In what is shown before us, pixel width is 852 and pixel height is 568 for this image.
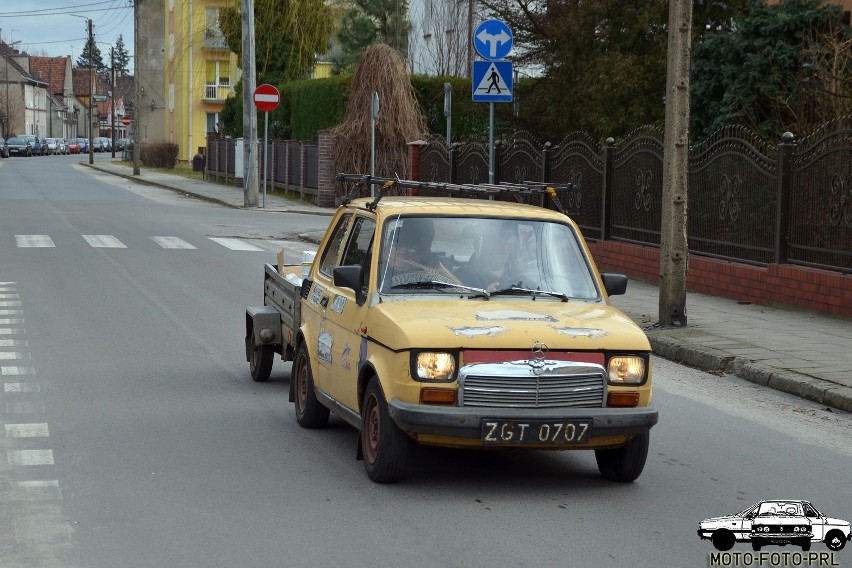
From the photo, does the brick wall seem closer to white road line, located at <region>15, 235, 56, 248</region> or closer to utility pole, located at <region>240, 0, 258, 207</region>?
white road line, located at <region>15, 235, 56, 248</region>

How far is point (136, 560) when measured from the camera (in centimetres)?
576

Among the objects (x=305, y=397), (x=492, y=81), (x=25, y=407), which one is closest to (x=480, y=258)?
(x=305, y=397)

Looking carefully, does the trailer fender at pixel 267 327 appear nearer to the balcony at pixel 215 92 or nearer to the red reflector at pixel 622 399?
the red reflector at pixel 622 399

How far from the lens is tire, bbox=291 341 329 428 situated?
8.66 m

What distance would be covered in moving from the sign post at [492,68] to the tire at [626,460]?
9505mm

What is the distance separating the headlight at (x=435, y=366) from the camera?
22.7 feet

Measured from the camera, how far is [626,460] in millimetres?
7305

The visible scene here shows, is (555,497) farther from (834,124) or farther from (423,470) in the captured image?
(834,124)

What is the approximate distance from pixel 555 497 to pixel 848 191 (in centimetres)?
847

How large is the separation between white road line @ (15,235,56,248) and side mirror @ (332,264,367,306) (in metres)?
15.7

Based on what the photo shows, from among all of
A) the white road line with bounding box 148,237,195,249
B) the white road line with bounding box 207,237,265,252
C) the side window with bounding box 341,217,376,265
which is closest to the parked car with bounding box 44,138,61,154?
the white road line with bounding box 207,237,265,252

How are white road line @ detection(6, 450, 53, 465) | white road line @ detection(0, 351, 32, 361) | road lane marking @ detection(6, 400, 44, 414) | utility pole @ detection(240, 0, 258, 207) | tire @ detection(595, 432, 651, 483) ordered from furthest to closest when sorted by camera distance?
utility pole @ detection(240, 0, 258, 207)
white road line @ detection(0, 351, 32, 361)
road lane marking @ detection(6, 400, 44, 414)
white road line @ detection(6, 450, 53, 465)
tire @ detection(595, 432, 651, 483)

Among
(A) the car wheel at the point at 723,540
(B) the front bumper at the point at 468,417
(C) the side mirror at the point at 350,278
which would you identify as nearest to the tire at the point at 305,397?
(C) the side mirror at the point at 350,278

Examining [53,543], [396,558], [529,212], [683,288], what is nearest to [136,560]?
[53,543]
